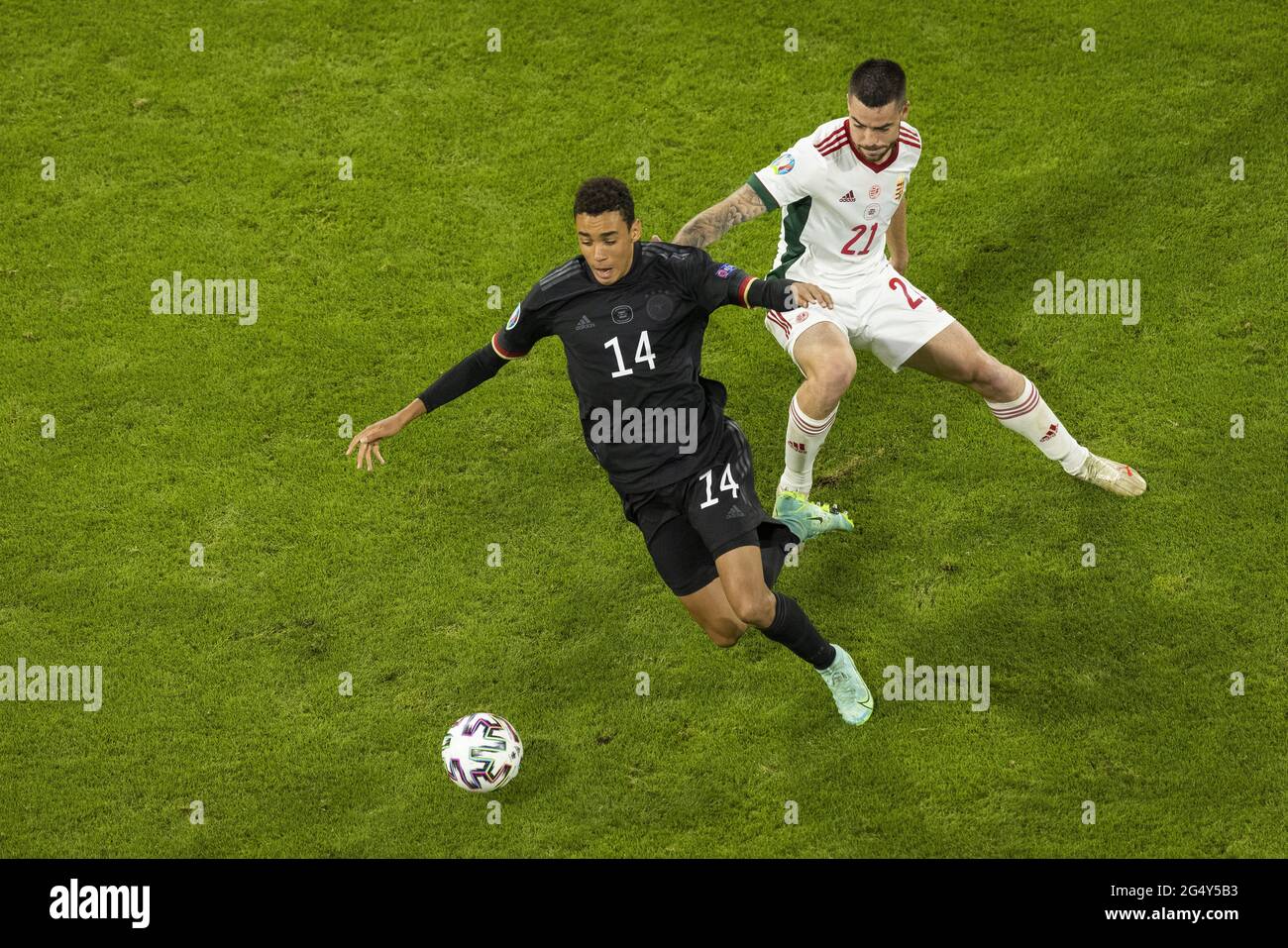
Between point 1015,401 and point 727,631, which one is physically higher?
point 1015,401

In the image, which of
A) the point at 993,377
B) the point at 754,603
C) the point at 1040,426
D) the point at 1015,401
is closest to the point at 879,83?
the point at 993,377

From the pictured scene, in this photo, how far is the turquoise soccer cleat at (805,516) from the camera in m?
8.34

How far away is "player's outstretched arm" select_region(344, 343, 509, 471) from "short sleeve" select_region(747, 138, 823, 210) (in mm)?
1688

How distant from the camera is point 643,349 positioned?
7.43 metres

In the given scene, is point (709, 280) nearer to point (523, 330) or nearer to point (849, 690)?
point (523, 330)

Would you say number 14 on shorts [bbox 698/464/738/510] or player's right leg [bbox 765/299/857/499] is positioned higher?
player's right leg [bbox 765/299/857/499]

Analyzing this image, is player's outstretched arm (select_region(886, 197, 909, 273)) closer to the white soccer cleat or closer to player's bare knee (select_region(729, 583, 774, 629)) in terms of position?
the white soccer cleat

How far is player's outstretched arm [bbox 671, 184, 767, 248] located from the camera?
765 cm

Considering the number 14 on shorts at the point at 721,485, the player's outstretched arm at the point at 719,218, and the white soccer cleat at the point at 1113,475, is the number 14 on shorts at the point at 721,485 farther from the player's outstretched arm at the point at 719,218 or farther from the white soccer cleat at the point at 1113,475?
the white soccer cleat at the point at 1113,475

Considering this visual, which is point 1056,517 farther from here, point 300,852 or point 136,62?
point 136,62

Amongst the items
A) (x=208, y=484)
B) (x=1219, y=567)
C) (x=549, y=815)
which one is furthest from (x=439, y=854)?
(x=1219, y=567)

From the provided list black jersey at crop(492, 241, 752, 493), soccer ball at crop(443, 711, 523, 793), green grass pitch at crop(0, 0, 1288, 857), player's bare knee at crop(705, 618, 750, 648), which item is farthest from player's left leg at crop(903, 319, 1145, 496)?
soccer ball at crop(443, 711, 523, 793)

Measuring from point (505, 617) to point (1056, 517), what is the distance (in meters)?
3.24

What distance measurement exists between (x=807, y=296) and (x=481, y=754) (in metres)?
2.79
